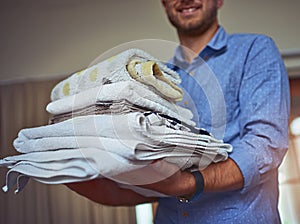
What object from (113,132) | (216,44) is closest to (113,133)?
(113,132)

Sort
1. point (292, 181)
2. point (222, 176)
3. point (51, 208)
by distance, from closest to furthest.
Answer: point (222, 176) → point (292, 181) → point (51, 208)

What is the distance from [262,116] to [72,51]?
1.60m

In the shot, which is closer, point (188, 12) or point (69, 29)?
point (188, 12)

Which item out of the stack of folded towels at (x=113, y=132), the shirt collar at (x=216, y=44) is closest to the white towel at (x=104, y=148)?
the stack of folded towels at (x=113, y=132)

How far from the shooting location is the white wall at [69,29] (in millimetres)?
2125

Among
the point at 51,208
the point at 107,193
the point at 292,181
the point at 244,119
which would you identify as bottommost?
the point at 51,208

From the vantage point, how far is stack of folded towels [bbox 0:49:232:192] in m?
0.52

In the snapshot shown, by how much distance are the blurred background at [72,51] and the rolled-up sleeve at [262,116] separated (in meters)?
1.25

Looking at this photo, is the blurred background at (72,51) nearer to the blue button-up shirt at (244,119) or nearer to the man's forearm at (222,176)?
the blue button-up shirt at (244,119)

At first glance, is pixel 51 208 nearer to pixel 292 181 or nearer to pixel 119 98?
pixel 292 181

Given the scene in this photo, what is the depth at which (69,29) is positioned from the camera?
2.19m

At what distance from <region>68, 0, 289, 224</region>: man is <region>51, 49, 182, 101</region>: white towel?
0.47 ft

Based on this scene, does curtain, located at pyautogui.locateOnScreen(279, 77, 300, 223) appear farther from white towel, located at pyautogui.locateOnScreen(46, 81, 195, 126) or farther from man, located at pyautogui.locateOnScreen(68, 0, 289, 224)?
white towel, located at pyautogui.locateOnScreen(46, 81, 195, 126)

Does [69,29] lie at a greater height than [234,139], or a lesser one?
greater
